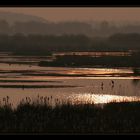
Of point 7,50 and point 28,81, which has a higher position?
point 7,50

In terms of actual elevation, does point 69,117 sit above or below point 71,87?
below

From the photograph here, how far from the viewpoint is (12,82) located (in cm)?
2544

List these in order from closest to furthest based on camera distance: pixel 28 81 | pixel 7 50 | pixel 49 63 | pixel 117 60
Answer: pixel 28 81 < pixel 49 63 < pixel 117 60 < pixel 7 50

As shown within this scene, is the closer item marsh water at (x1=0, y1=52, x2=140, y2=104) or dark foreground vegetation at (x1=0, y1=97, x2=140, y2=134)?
dark foreground vegetation at (x1=0, y1=97, x2=140, y2=134)

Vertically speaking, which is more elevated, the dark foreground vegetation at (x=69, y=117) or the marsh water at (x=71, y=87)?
the marsh water at (x=71, y=87)

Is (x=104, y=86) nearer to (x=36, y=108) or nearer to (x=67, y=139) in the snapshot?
(x=36, y=108)

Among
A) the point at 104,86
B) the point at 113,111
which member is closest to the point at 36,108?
the point at 113,111

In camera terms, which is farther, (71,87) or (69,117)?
(71,87)

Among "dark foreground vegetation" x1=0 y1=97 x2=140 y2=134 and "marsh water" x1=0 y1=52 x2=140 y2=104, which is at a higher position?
"marsh water" x1=0 y1=52 x2=140 y2=104

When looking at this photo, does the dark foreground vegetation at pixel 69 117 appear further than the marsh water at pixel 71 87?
No

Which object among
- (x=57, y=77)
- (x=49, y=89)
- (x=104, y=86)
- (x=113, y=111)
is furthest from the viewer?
(x=57, y=77)

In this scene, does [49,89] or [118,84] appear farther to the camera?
[118,84]

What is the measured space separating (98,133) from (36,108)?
9393 mm
